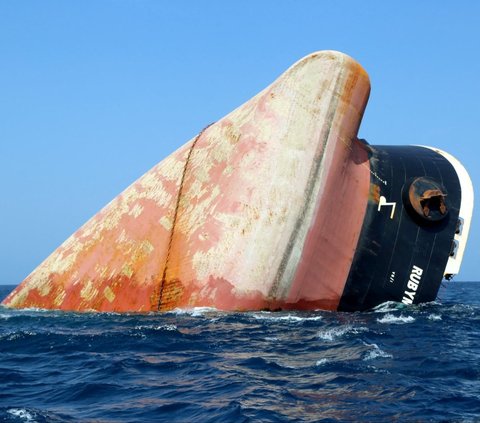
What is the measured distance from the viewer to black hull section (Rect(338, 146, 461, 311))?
13852 mm

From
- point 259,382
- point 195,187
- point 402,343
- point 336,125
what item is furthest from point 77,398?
point 336,125

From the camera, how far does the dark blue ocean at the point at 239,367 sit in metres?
6.73

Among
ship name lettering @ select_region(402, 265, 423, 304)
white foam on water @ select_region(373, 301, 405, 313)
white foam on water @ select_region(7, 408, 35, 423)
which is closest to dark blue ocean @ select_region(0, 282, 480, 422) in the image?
white foam on water @ select_region(7, 408, 35, 423)

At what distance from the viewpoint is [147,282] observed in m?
13.4

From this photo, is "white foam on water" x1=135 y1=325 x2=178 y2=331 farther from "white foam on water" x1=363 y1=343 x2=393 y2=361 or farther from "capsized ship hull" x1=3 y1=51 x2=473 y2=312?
"white foam on water" x1=363 y1=343 x2=393 y2=361

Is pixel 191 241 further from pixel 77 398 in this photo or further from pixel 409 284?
pixel 77 398

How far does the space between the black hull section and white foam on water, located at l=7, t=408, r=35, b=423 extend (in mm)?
8285

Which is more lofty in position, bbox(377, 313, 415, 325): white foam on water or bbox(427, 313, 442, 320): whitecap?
bbox(377, 313, 415, 325): white foam on water

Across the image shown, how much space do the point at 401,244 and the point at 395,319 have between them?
1942 millimetres

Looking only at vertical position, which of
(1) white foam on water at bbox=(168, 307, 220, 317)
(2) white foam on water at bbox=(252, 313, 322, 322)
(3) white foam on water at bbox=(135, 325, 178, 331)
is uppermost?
(1) white foam on water at bbox=(168, 307, 220, 317)

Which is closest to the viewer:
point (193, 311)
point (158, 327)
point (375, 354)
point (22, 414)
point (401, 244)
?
point (22, 414)

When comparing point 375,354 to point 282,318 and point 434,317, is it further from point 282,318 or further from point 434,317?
point 434,317

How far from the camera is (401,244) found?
13.9 meters

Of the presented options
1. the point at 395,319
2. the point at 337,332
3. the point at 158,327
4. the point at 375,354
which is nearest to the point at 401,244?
the point at 395,319
